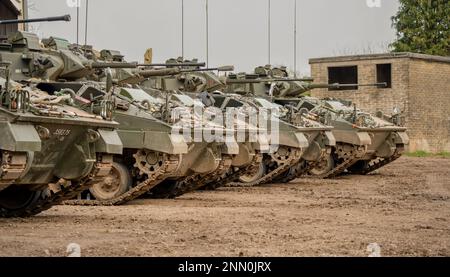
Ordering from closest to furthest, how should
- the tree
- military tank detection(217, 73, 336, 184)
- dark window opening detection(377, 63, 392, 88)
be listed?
military tank detection(217, 73, 336, 184)
dark window opening detection(377, 63, 392, 88)
the tree

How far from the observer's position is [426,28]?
5144 cm

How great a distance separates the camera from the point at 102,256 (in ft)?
29.9

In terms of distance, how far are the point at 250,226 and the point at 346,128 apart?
13.2 meters

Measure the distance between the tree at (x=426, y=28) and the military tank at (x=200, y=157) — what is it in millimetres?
30156

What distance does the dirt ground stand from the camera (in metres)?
9.80

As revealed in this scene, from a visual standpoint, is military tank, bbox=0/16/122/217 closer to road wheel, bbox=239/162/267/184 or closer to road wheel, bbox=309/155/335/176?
road wheel, bbox=239/162/267/184

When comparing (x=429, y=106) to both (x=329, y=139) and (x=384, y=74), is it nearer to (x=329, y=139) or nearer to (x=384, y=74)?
(x=384, y=74)

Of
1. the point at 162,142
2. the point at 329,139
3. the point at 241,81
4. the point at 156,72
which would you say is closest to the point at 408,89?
the point at 241,81

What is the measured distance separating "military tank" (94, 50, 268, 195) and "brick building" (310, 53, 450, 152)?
1707cm

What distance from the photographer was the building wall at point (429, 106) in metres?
38.2

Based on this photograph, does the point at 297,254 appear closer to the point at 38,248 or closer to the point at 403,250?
the point at 403,250

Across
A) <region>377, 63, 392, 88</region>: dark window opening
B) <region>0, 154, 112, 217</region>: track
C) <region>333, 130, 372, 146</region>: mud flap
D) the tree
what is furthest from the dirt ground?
the tree

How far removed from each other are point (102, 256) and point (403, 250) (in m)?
2.79

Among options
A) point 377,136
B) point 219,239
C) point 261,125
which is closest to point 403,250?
point 219,239
